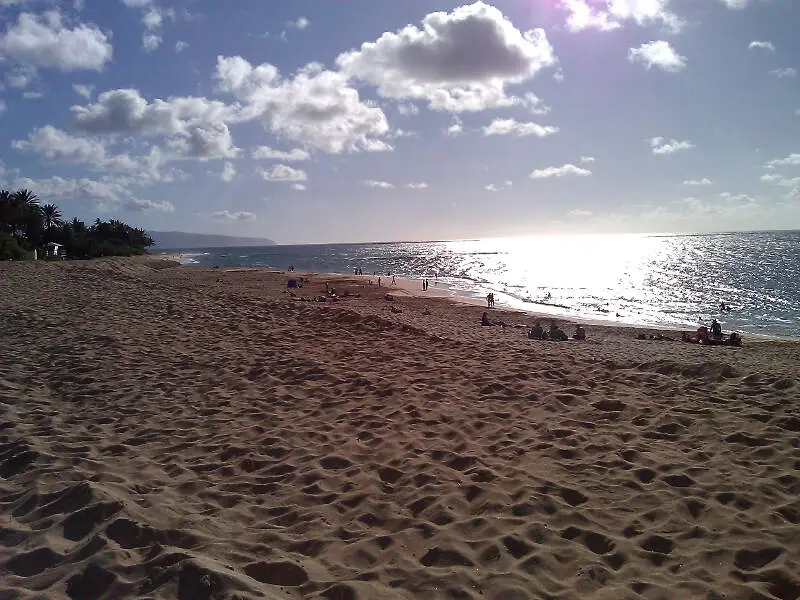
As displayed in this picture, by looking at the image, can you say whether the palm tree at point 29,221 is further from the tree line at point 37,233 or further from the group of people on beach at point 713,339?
the group of people on beach at point 713,339

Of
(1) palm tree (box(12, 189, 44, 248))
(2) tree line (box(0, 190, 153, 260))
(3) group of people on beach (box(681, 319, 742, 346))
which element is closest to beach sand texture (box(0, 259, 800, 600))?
(3) group of people on beach (box(681, 319, 742, 346))

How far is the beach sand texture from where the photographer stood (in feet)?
9.62

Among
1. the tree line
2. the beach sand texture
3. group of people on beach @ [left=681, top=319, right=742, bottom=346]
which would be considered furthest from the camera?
the tree line

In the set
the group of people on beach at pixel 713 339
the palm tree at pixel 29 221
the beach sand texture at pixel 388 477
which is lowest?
the group of people on beach at pixel 713 339

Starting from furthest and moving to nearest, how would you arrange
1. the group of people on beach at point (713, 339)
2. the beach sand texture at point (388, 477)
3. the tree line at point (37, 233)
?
1. the tree line at point (37, 233)
2. the group of people on beach at point (713, 339)
3. the beach sand texture at point (388, 477)

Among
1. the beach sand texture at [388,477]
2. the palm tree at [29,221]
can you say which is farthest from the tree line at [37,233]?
the beach sand texture at [388,477]

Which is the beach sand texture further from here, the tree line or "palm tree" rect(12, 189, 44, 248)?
"palm tree" rect(12, 189, 44, 248)

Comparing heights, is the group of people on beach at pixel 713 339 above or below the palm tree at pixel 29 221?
below

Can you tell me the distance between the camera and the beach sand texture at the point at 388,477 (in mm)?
2934

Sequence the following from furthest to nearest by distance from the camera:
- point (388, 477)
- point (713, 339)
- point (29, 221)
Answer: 1. point (29, 221)
2. point (713, 339)
3. point (388, 477)

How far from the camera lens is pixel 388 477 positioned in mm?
4262

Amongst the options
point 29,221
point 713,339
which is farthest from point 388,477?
point 29,221

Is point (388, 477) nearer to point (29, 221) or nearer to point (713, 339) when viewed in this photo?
point (713, 339)

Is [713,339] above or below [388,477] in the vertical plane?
below
